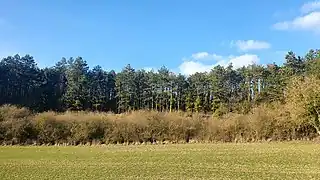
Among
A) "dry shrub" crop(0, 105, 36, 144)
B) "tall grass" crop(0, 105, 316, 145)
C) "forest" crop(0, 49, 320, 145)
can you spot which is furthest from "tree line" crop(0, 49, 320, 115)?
"dry shrub" crop(0, 105, 36, 144)

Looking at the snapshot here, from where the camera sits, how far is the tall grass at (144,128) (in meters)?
46.7

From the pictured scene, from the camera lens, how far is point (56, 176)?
55.5 feet

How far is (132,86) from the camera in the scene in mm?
92438

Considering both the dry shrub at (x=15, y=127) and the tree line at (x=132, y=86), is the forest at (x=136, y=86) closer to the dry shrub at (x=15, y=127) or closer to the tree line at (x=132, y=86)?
the tree line at (x=132, y=86)

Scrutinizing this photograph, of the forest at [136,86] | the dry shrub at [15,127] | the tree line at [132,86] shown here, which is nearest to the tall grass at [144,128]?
the dry shrub at [15,127]

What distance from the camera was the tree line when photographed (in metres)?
83.0

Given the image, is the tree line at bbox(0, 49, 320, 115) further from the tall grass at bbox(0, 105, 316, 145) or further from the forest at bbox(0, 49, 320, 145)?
the tall grass at bbox(0, 105, 316, 145)

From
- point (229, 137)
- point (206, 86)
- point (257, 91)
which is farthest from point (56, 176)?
point (206, 86)

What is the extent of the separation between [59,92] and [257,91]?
4420 centimetres

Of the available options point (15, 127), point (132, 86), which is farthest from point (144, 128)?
point (132, 86)

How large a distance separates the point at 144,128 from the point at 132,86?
44.1 meters

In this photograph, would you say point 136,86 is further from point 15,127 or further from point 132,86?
point 15,127

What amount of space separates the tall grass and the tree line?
28004 mm

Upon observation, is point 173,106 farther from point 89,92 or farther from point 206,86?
point 89,92
